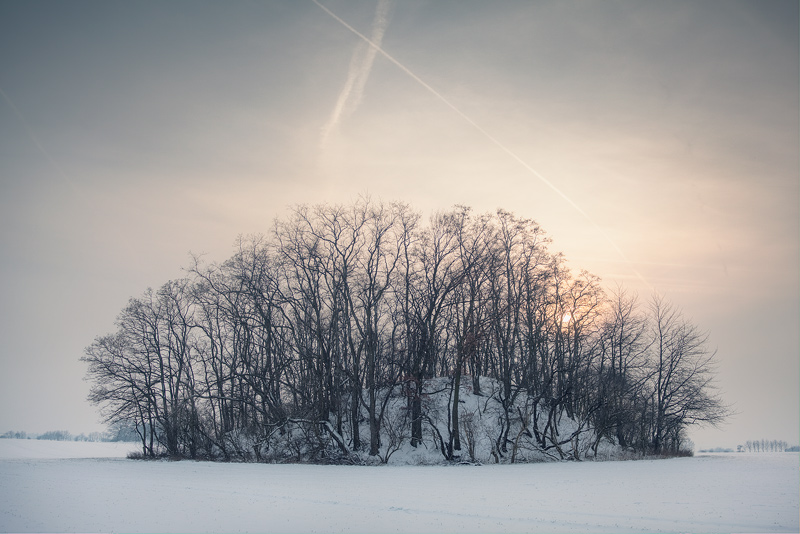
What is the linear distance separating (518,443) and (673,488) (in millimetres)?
19003

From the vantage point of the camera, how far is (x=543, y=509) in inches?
520

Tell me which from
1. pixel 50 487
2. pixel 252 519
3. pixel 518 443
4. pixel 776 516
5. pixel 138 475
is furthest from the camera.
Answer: pixel 518 443

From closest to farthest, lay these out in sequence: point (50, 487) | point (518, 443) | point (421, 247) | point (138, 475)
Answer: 1. point (50, 487)
2. point (138, 475)
3. point (518, 443)
4. point (421, 247)

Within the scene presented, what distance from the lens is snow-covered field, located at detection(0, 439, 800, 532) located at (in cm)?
1148

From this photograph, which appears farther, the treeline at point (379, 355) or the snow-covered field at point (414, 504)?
the treeline at point (379, 355)

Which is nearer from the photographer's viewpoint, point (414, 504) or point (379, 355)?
point (414, 504)

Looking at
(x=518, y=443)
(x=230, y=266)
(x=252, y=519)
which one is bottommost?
(x=518, y=443)

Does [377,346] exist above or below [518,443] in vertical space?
above

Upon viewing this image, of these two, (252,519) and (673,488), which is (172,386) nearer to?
(252,519)

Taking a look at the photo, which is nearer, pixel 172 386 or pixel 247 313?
pixel 247 313

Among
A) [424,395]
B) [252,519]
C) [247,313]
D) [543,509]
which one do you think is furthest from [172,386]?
[543,509]

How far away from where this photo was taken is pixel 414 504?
14.4 metres

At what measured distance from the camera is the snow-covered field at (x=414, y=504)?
11477 millimetres

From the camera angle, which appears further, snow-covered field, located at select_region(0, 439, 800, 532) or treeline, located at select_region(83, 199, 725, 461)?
treeline, located at select_region(83, 199, 725, 461)
